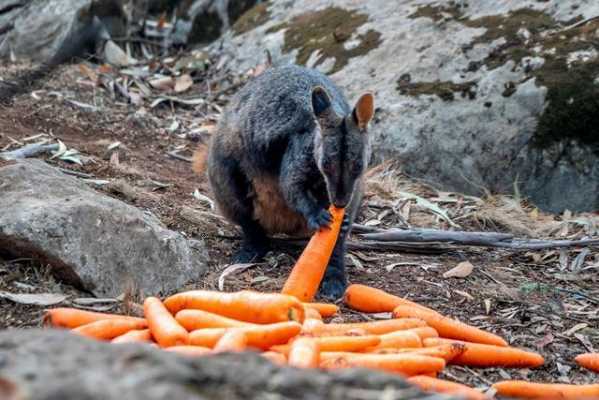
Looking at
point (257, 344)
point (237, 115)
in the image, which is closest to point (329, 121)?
point (237, 115)

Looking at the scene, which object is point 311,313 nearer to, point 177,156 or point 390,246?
point 390,246

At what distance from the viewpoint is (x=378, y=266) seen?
6.07 metres

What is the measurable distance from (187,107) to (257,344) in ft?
22.2

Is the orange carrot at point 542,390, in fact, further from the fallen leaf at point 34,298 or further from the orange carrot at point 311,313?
the fallen leaf at point 34,298

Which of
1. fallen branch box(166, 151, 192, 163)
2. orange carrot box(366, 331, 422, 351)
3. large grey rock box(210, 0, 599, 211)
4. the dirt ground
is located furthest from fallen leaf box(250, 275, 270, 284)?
fallen branch box(166, 151, 192, 163)

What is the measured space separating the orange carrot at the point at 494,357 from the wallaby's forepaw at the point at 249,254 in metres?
1.98

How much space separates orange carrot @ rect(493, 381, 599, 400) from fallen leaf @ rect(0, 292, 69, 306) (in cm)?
238

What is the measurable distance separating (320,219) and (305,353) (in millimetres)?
2030

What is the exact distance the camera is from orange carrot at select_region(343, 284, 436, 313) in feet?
16.3

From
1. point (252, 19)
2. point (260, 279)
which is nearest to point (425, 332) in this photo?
point (260, 279)

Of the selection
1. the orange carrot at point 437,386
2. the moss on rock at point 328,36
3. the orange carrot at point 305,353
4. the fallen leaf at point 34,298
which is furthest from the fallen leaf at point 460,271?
the moss on rock at point 328,36

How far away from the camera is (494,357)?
4.36 m

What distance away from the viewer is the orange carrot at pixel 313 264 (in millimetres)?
5034

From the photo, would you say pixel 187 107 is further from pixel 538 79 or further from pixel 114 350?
pixel 114 350
